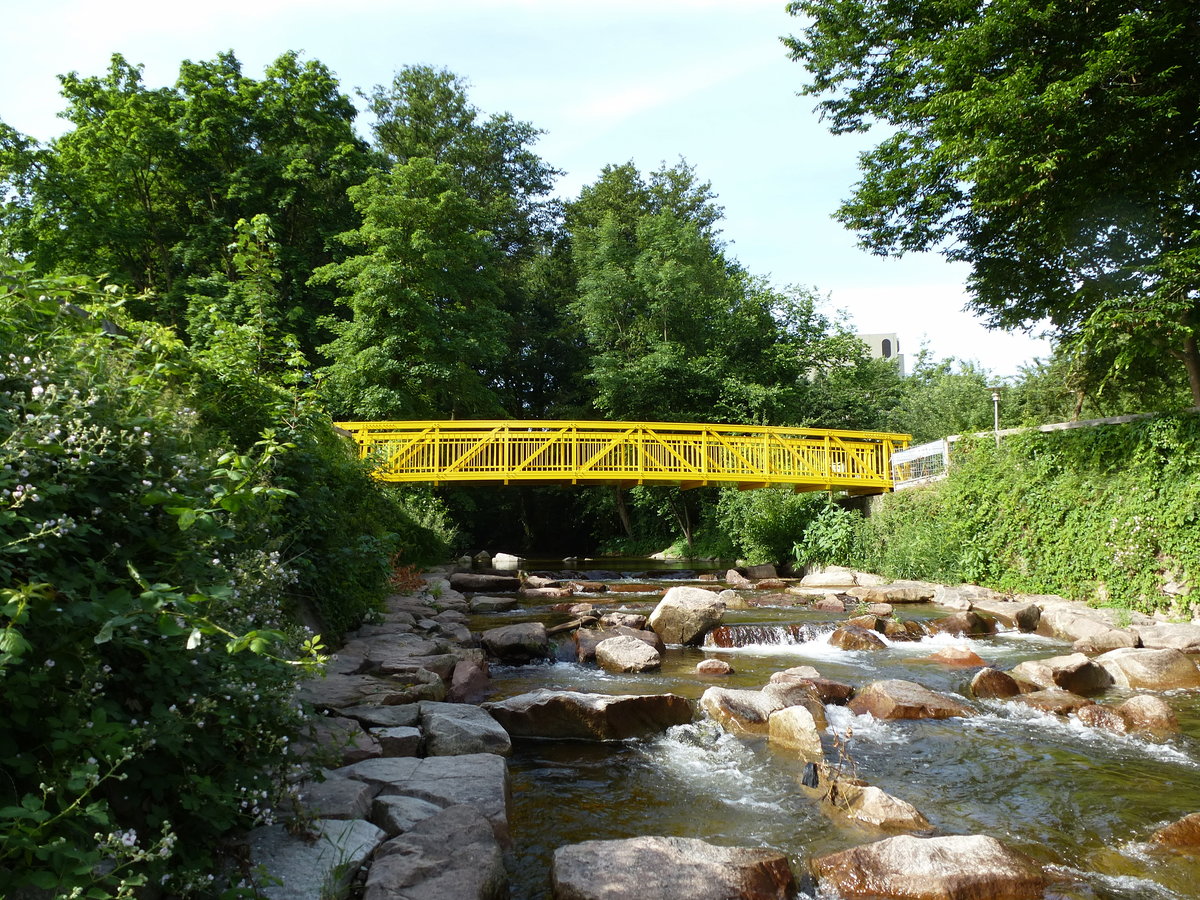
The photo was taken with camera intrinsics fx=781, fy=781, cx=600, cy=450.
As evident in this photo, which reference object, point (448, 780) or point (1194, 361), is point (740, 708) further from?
point (1194, 361)

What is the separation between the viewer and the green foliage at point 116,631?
199 cm

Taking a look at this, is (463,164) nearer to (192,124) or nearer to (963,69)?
(192,124)

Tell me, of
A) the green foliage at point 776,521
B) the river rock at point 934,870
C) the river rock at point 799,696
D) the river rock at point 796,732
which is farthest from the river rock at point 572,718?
the green foliage at point 776,521

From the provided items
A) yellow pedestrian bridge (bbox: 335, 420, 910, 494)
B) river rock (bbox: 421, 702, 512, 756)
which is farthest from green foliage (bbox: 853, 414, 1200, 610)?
river rock (bbox: 421, 702, 512, 756)

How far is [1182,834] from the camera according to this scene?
4.07 metres

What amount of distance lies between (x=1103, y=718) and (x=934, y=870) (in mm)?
3664

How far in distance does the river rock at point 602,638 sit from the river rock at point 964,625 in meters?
3.97

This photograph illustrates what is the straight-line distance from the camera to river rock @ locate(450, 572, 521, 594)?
1475 centimetres

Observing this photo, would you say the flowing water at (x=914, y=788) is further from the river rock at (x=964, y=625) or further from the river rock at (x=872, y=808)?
the river rock at (x=964, y=625)

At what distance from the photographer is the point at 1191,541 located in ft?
33.1

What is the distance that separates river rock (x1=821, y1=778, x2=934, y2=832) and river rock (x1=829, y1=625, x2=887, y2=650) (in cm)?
524

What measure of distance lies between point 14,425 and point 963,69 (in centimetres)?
1331

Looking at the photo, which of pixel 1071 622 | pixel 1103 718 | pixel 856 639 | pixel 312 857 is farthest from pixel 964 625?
pixel 312 857

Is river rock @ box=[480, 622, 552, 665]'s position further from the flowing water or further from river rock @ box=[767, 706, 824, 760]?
river rock @ box=[767, 706, 824, 760]
